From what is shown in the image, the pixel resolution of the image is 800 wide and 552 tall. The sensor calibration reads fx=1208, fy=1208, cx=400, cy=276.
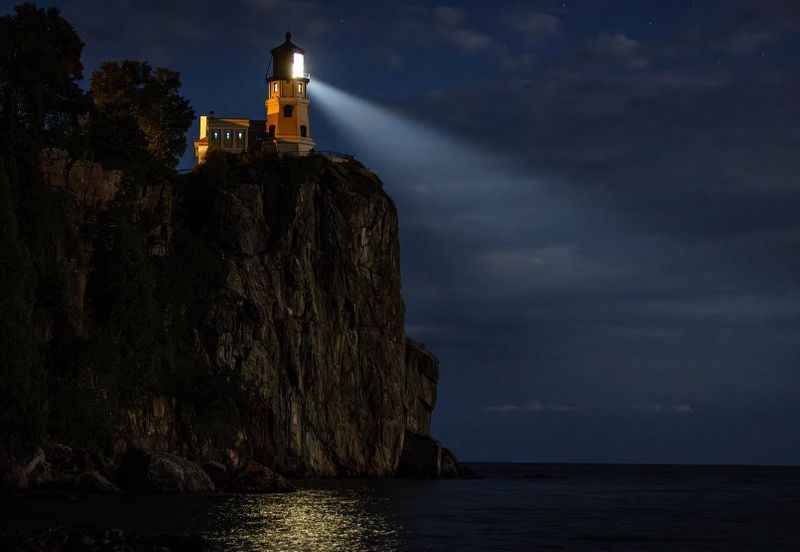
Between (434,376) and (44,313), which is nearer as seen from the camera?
(44,313)

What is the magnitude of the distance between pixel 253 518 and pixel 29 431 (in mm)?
17946

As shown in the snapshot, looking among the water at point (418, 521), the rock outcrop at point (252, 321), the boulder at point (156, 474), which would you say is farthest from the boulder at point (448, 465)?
the boulder at point (156, 474)

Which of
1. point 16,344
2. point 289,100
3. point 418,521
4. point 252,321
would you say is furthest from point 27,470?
point 289,100

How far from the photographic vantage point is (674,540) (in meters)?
57.9

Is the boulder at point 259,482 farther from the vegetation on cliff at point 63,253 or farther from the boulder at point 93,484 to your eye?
the boulder at point 93,484

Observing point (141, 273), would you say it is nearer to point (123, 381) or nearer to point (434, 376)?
point (123, 381)

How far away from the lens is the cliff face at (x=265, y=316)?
3551 inches

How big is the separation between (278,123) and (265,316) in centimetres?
3206

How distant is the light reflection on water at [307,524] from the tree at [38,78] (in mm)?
33621

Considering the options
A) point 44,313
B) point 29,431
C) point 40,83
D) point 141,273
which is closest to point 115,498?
point 29,431

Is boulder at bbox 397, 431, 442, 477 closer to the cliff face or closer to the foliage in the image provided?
the cliff face

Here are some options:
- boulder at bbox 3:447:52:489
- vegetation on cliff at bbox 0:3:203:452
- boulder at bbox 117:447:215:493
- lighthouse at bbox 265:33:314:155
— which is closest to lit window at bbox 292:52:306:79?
lighthouse at bbox 265:33:314:155

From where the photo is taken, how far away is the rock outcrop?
3492 inches

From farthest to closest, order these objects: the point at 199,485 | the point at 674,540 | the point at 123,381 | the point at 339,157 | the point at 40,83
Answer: the point at 339,157, the point at 40,83, the point at 123,381, the point at 199,485, the point at 674,540
